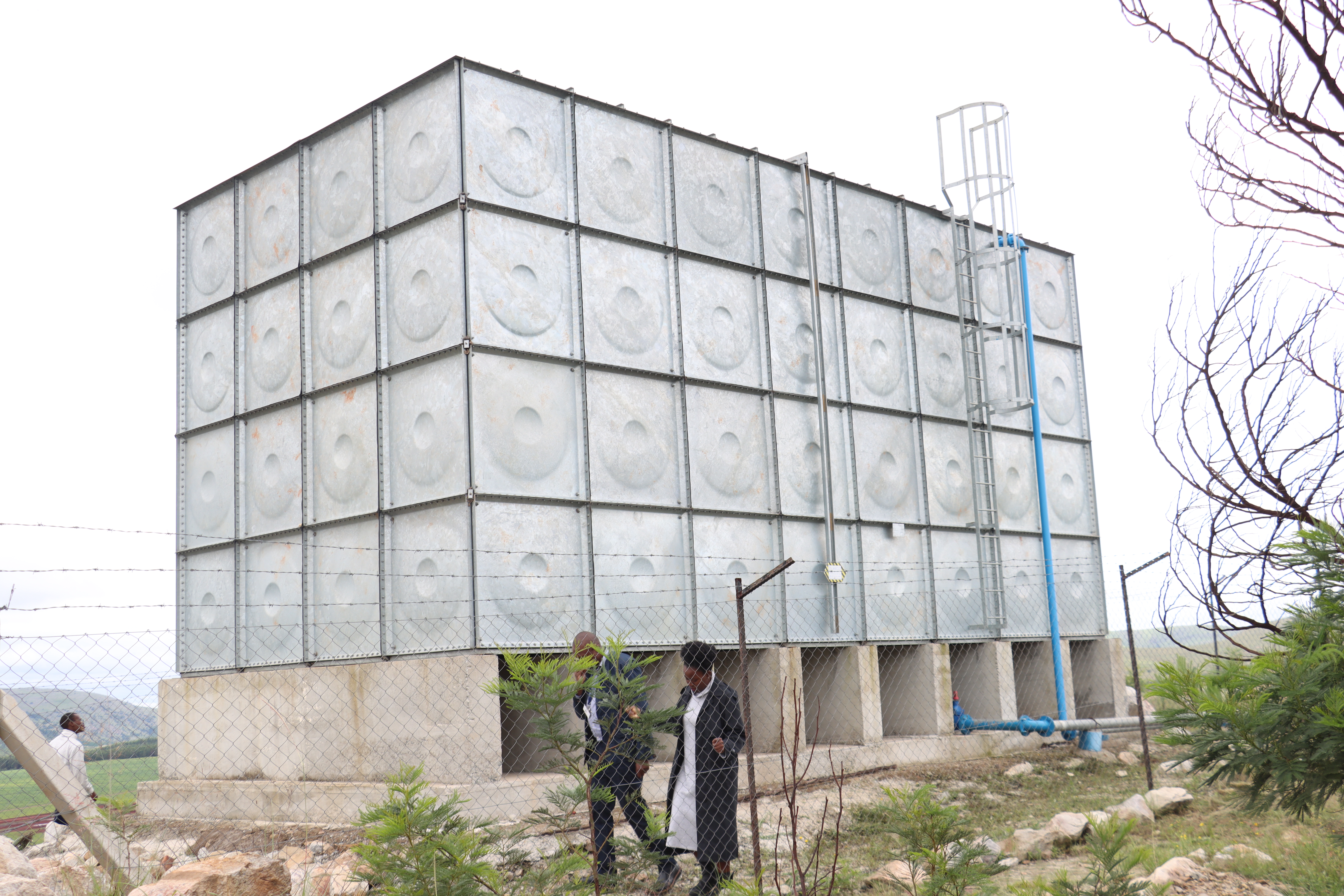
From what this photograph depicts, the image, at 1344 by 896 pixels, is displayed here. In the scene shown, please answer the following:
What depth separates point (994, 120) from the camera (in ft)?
52.4

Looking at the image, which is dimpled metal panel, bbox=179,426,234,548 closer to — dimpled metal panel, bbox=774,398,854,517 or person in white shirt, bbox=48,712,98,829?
person in white shirt, bbox=48,712,98,829

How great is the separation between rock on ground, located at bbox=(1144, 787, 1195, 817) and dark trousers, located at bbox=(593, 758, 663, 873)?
467cm

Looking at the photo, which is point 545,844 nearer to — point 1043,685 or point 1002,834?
point 1002,834

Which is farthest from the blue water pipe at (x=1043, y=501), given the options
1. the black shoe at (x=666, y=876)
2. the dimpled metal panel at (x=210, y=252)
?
the dimpled metal panel at (x=210, y=252)

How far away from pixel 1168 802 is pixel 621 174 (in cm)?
799

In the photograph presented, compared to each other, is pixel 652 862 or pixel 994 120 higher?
pixel 994 120

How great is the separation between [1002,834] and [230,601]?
8.47 metres

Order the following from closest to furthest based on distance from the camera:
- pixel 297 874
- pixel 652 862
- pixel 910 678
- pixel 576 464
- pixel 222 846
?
pixel 652 862 < pixel 297 874 < pixel 222 846 < pixel 576 464 < pixel 910 678

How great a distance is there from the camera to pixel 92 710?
700 cm

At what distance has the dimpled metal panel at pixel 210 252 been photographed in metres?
13.7

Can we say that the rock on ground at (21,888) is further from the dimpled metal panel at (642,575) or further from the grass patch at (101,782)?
the dimpled metal panel at (642,575)

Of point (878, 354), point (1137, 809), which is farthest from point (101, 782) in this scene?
point (1137, 809)

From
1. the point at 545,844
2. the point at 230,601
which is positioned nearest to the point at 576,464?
the point at 545,844

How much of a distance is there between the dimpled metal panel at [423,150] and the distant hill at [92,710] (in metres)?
5.55
